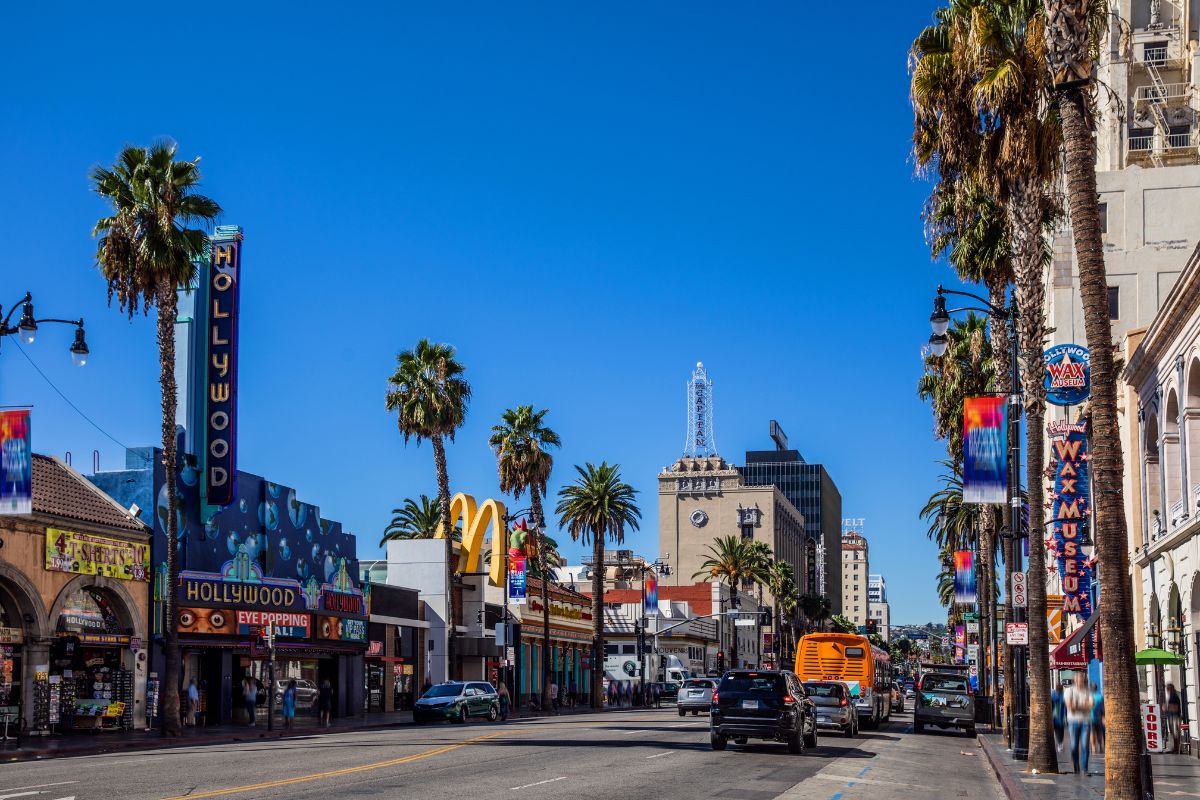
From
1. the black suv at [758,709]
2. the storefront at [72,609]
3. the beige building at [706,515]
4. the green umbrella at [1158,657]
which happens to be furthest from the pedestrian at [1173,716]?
the beige building at [706,515]

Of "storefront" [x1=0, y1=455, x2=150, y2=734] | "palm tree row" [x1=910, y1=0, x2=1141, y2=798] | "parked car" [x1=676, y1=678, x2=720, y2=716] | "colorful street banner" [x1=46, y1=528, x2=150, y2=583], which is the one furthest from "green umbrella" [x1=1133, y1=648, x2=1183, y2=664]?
"colorful street banner" [x1=46, y1=528, x2=150, y2=583]

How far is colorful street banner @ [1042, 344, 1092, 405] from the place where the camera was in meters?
36.2

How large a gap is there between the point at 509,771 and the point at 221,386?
2617cm

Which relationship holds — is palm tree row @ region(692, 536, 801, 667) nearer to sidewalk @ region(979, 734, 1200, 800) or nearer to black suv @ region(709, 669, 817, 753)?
sidewalk @ region(979, 734, 1200, 800)

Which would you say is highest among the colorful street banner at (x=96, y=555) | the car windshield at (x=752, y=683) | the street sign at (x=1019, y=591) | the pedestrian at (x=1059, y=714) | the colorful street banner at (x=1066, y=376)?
the colorful street banner at (x=1066, y=376)

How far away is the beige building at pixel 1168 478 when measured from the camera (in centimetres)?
3020

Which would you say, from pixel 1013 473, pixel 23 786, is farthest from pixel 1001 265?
pixel 23 786

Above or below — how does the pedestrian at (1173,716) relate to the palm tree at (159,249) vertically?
below

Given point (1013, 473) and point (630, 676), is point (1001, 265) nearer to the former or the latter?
point (1013, 473)

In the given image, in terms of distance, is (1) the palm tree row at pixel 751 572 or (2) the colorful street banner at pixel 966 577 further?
(1) the palm tree row at pixel 751 572

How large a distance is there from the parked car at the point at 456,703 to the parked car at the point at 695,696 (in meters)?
9.78

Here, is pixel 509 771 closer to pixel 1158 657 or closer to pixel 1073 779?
pixel 1073 779

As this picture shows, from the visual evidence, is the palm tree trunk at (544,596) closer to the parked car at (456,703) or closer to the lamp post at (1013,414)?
the parked car at (456,703)

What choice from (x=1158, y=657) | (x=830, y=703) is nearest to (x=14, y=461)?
(x=830, y=703)
